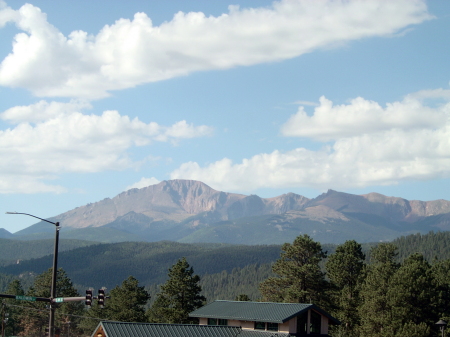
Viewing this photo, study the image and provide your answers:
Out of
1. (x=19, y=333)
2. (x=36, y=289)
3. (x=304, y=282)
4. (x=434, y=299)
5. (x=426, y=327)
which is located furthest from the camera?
(x=19, y=333)

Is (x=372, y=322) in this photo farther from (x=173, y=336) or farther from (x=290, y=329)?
(x=173, y=336)

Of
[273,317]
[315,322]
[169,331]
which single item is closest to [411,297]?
[315,322]

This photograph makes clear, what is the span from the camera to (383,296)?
78.5m

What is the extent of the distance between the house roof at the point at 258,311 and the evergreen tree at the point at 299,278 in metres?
15.6

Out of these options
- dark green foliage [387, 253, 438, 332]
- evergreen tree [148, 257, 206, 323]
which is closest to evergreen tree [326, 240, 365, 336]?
dark green foliage [387, 253, 438, 332]

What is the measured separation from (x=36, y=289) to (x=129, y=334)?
70982 millimetres

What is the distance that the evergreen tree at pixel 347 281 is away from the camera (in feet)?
287

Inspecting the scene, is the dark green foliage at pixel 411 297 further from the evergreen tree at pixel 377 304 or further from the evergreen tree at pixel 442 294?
the evergreen tree at pixel 377 304

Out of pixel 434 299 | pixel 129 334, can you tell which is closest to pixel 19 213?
pixel 129 334

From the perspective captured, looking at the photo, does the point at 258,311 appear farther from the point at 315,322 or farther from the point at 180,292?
the point at 180,292

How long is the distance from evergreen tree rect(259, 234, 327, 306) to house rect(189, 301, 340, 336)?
15.0 m

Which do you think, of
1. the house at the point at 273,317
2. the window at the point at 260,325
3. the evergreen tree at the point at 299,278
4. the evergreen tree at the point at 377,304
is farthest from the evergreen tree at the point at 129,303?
the window at the point at 260,325

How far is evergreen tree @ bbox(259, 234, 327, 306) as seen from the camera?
284 feet

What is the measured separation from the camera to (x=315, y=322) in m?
68.8
